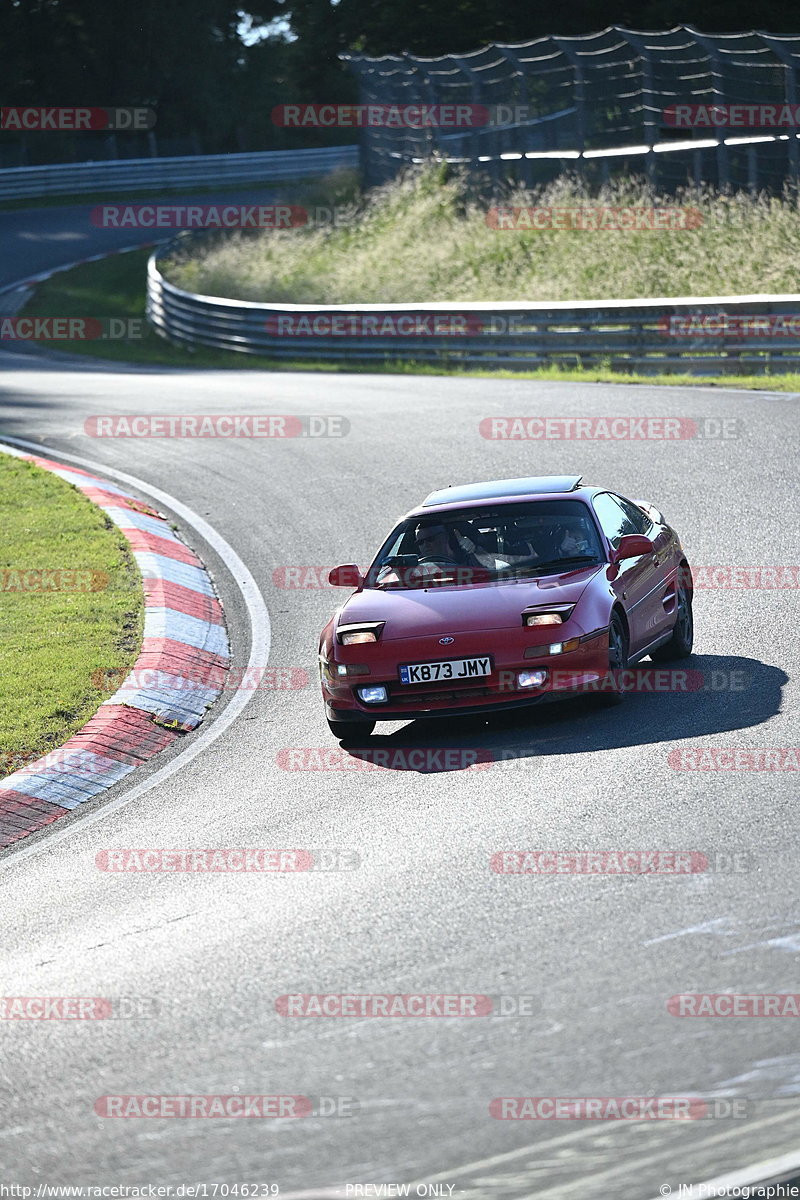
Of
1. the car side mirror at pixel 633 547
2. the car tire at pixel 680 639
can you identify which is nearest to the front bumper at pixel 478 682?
the car side mirror at pixel 633 547

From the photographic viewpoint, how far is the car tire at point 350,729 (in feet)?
31.5

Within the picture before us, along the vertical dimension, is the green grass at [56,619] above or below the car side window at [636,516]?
below

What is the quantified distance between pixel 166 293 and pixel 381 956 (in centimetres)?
3034

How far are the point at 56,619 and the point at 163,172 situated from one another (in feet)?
151

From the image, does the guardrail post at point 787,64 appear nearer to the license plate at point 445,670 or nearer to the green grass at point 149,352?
the green grass at point 149,352

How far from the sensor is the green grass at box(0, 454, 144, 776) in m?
10.4

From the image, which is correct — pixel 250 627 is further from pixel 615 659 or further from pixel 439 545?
pixel 615 659

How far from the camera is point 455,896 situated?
662 centimetres

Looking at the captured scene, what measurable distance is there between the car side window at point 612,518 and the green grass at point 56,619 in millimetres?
3558

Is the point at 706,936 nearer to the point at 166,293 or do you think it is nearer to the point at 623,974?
the point at 623,974

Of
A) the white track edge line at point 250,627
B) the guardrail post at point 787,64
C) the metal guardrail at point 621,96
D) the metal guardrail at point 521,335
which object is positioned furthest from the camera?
the metal guardrail at point 621,96

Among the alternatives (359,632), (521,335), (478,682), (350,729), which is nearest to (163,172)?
(521,335)

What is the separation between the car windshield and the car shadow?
87 cm

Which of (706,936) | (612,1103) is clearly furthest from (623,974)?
(612,1103)
